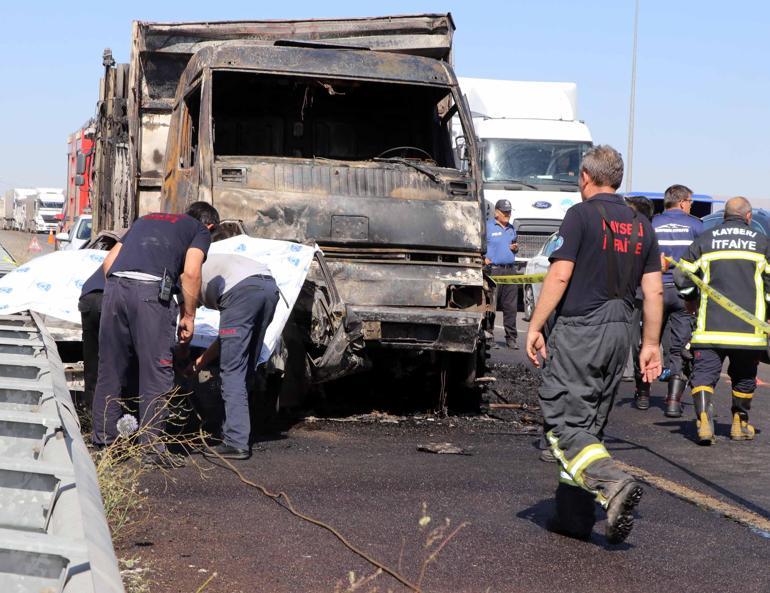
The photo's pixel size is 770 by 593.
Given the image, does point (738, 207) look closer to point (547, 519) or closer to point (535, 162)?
point (547, 519)

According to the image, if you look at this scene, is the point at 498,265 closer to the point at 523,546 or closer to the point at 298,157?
the point at 298,157

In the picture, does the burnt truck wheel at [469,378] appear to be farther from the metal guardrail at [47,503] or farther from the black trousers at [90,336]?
the metal guardrail at [47,503]

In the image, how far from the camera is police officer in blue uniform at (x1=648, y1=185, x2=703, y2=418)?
10266 mm

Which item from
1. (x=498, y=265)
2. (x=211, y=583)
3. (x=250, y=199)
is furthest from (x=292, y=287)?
(x=498, y=265)

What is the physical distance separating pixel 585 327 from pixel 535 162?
15100 mm

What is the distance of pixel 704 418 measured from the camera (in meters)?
8.47

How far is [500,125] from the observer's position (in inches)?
794

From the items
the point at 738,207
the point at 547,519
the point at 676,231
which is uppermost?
the point at 738,207

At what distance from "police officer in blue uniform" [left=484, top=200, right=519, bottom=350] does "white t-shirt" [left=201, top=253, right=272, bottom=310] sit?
26.0 ft

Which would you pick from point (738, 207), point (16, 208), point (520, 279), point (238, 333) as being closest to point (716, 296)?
point (738, 207)

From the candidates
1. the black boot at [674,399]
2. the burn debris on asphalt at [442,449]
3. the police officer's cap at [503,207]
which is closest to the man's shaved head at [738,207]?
the black boot at [674,399]

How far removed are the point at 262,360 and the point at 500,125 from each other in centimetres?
1320

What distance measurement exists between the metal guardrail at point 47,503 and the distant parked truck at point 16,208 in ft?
203

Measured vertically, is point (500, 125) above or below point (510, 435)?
above
